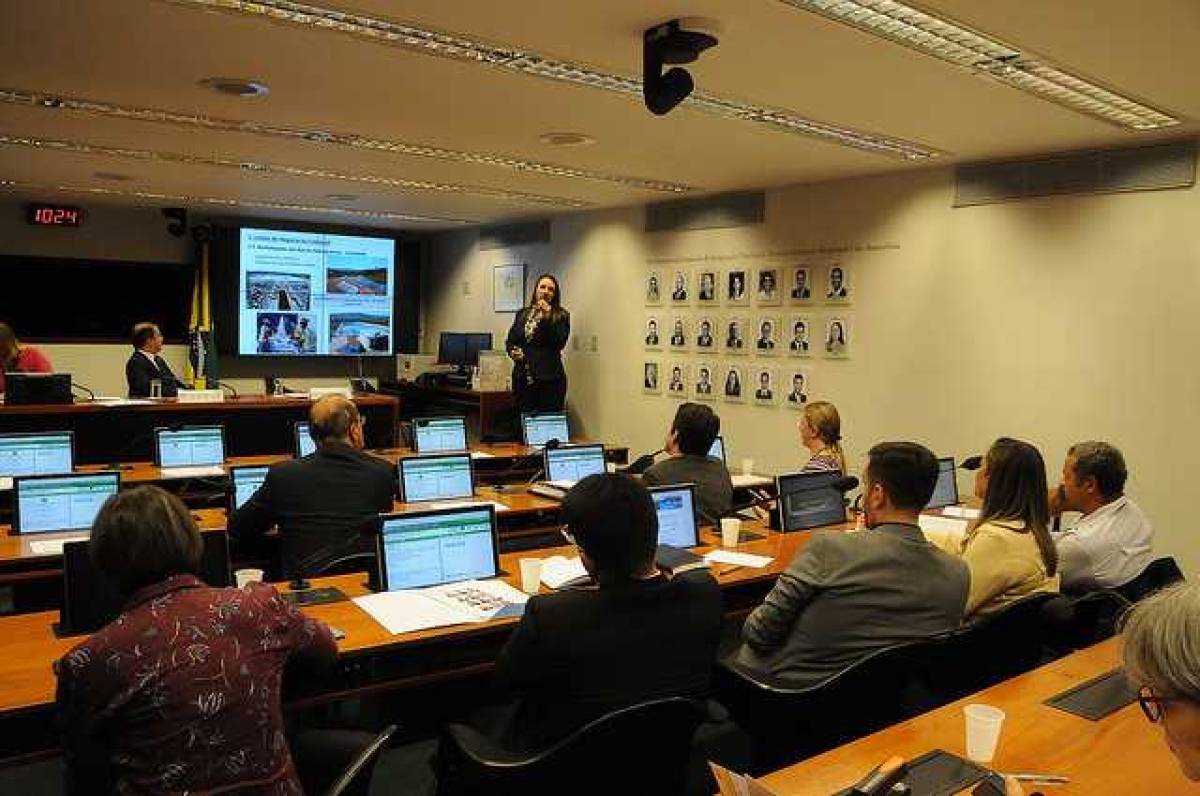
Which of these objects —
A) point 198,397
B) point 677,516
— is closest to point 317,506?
point 677,516

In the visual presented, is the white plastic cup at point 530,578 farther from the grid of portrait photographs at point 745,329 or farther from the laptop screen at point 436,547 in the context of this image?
the grid of portrait photographs at point 745,329

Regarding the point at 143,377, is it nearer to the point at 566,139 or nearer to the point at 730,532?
the point at 566,139

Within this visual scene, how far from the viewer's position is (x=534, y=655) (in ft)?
6.81

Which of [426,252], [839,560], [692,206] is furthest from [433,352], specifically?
[839,560]

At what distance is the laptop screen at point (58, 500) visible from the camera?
3.95 m

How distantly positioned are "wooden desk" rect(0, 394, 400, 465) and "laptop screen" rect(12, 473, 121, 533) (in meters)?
2.62

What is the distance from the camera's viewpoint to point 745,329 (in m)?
8.03

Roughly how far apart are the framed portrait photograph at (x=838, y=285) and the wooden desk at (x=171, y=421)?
4.18m

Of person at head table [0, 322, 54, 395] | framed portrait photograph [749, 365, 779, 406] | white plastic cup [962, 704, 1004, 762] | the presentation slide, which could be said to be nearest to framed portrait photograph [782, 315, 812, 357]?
framed portrait photograph [749, 365, 779, 406]

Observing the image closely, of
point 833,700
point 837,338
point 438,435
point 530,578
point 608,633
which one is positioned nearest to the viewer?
point 608,633

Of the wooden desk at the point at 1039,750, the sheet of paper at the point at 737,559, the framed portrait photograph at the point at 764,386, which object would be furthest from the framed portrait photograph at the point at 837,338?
the wooden desk at the point at 1039,750

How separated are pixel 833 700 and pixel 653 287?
6.69 meters

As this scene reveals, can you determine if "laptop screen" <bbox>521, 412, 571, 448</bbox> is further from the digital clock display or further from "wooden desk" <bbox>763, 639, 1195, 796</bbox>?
the digital clock display

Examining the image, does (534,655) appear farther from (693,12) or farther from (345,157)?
(345,157)
